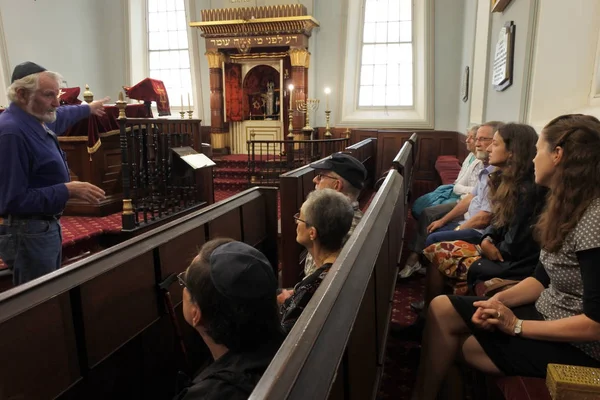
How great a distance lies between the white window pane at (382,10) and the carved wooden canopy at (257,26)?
1.44 meters

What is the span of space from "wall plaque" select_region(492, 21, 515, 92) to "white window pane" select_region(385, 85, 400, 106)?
5.04 metres

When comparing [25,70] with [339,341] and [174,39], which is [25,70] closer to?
[339,341]

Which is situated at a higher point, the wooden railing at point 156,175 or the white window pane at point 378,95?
the white window pane at point 378,95

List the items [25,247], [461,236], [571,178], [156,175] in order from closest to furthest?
[571,178] → [25,247] → [461,236] → [156,175]

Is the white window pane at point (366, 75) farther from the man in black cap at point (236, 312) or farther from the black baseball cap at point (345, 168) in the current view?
the man in black cap at point (236, 312)

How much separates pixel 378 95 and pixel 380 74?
1.50ft

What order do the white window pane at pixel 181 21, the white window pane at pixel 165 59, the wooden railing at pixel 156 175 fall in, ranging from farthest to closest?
the white window pane at pixel 165 59
the white window pane at pixel 181 21
the wooden railing at pixel 156 175

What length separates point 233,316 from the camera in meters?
1.07

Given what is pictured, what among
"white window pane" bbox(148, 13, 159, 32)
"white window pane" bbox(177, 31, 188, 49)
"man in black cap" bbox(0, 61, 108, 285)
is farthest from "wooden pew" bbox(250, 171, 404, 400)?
"white window pane" bbox(148, 13, 159, 32)

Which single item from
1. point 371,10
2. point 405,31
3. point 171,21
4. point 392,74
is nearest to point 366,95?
point 392,74

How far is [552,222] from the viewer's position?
146 centimetres

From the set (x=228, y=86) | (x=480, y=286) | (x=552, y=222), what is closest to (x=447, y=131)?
(x=228, y=86)

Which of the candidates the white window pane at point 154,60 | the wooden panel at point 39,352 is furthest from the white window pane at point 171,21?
the wooden panel at point 39,352

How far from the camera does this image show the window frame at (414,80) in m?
9.02
